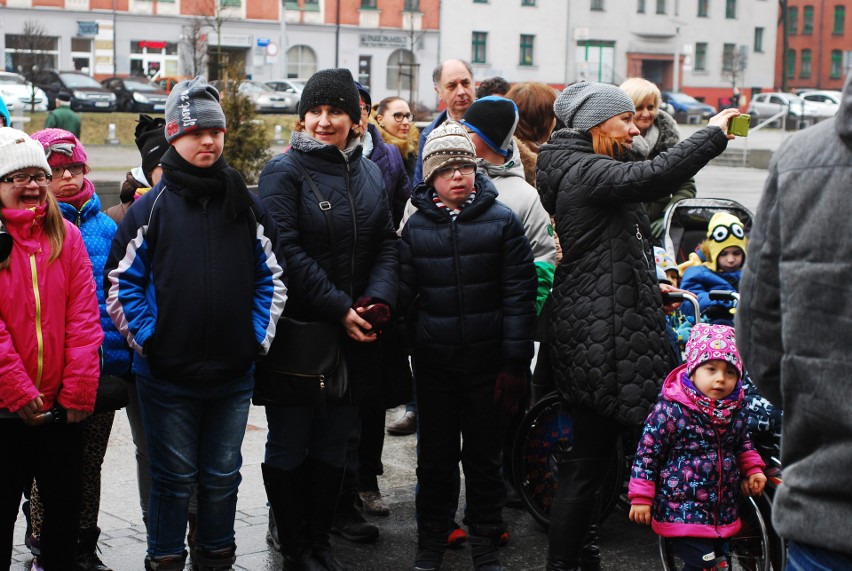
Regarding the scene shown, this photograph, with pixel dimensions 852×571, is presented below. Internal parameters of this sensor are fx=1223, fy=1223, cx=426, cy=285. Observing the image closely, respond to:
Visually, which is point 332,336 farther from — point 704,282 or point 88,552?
point 704,282

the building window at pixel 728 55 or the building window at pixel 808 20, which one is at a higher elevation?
the building window at pixel 808 20

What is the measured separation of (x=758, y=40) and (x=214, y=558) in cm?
7827

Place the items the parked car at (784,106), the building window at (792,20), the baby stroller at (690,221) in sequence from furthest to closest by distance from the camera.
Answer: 1. the building window at (792,20)
2. the parked car at (784,106)
3. the baby stroller at (690,221)

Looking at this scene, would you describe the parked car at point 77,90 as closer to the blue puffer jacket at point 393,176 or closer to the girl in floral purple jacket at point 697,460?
the blue puffer jacket at point 393,176

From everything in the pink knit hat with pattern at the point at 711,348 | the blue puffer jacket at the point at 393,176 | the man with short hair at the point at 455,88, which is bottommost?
the pink knit hat with pattern at the point at 711,348

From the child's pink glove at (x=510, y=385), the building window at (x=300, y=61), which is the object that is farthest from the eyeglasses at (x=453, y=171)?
the building window at (x=300, y=61)

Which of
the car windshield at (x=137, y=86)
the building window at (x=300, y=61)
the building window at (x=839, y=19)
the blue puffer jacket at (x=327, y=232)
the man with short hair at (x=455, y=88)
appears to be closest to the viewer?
the blue puffer jacket at (x=327, y=232)

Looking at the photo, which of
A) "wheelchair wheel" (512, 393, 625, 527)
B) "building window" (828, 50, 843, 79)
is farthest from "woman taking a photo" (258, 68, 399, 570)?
"building window" (828, 50, 843, 79)

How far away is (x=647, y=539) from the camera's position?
5.79 meters

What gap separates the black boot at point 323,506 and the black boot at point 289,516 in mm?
49

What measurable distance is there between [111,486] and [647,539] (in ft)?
9.24

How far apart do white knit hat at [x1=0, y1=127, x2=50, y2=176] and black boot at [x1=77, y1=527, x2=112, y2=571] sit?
1.60 metres

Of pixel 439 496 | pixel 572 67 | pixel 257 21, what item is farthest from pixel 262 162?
pixel 572 67

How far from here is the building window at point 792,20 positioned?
90625 millimetres
